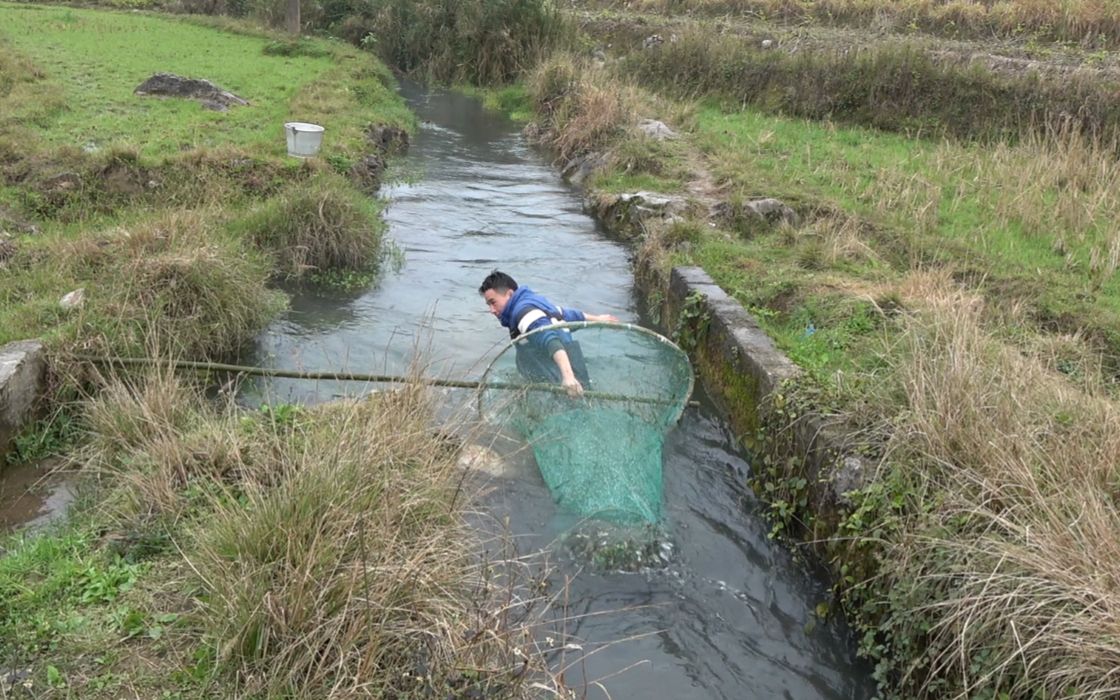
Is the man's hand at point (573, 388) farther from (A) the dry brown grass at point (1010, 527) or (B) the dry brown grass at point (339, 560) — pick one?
(A) the dry brown grass at point (1010, 527)

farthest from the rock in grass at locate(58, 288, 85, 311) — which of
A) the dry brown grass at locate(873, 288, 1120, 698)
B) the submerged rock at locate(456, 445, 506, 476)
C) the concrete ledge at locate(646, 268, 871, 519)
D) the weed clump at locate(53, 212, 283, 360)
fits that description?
the dry brown grass at locate(873, 288, 1120, 698)

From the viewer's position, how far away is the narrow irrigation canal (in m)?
4.29

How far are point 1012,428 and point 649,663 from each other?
213 cm

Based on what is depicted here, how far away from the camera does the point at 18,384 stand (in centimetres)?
555

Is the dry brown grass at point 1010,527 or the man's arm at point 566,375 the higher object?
the dry brown grass at point 1010,527

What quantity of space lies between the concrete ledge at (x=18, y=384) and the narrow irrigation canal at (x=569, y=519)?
149 cm

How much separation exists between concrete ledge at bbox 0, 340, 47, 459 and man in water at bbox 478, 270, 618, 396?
123 inches

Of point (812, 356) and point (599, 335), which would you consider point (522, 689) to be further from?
point (812, 356)

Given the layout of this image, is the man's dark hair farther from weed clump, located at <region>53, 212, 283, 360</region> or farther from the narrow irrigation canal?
weed clump, located at <region>53, 212, 283, 360</region>

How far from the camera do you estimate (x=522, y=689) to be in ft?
11.0

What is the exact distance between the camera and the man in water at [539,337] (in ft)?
17.6

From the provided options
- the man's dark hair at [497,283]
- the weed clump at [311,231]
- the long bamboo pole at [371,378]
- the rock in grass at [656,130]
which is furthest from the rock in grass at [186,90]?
the man's dark hair at [497,283]

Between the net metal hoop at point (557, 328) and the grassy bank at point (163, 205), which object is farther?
the grassy bank at point (163, 205)

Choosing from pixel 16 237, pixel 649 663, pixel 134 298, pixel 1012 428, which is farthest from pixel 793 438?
pixel 16 237
